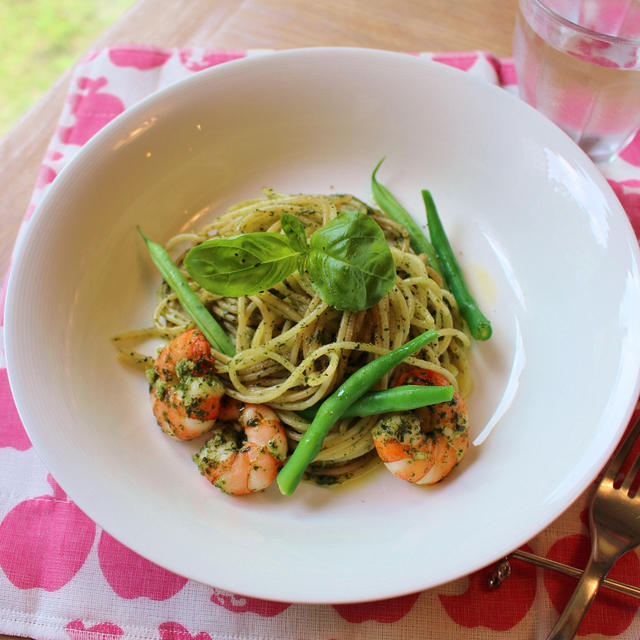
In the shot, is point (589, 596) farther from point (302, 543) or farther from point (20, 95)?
point (20, 95)

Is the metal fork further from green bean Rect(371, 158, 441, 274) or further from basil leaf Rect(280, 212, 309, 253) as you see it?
basil leaf Rect(280, 212, 309, 253)

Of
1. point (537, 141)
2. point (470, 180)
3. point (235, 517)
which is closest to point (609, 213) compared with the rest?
point (537, 141)

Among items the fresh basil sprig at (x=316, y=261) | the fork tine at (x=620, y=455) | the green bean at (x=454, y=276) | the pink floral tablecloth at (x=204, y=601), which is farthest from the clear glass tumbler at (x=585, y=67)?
the pink floral tablecloth at (x=204, y=601)

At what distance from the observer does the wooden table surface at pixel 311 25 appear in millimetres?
3559

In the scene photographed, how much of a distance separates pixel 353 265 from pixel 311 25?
7.16 feet

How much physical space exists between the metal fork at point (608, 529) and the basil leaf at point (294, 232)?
1449mm

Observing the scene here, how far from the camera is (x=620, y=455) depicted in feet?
7.38

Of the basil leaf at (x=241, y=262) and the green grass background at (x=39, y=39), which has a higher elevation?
the basil leaf at (x=241, y=262)

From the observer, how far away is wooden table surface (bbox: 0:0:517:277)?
356 centimetres

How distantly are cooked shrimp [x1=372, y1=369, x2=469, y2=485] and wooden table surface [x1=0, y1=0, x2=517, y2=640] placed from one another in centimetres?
237

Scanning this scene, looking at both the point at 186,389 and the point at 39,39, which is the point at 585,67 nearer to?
the point at 186,389

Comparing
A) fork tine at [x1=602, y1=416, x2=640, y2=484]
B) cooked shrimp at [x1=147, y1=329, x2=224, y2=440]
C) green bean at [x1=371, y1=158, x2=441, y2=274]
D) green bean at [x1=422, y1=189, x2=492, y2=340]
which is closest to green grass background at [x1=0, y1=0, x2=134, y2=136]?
green bean at [x1=371, y1=158, x2=441, y2=274]

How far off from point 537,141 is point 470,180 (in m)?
0.36

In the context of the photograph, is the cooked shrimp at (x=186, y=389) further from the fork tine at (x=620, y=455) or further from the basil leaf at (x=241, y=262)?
the fork tine at (x=620, y=455)
